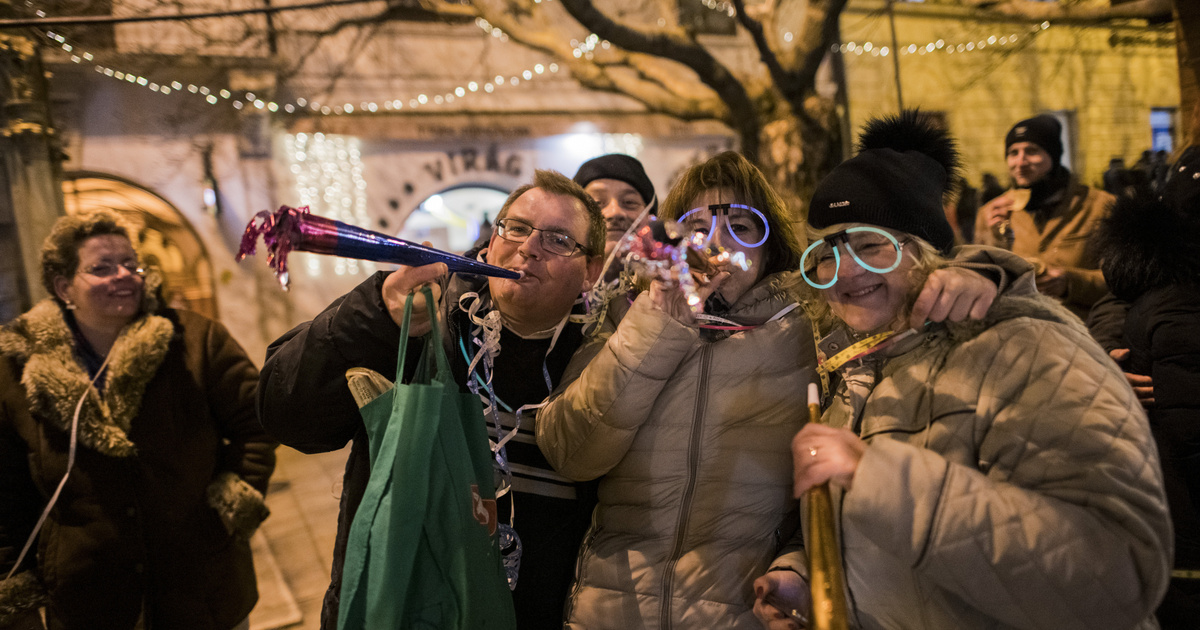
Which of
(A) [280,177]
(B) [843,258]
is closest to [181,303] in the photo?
(A) [280,177]

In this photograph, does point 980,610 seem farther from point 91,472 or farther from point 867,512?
point 91,472

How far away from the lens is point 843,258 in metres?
1.65

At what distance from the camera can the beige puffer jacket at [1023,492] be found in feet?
4.03

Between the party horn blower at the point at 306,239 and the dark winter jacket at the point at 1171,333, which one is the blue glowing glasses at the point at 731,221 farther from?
the dark winter jacket at the point at 1171,333

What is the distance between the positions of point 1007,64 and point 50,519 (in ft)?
40.0

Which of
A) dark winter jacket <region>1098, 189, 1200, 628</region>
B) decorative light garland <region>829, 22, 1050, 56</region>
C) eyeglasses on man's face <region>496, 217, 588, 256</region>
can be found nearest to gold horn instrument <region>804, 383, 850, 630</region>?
eyeglasses on man's face <region>496, 217, 588, 256</region>

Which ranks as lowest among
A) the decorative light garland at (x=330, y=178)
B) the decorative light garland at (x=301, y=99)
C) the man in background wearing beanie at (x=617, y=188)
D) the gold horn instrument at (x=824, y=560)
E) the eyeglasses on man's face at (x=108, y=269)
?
the gold horn instrument at (x=824, y=560)

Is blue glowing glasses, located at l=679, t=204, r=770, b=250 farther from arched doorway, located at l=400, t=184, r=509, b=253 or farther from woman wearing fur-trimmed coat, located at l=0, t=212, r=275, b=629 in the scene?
arched doorway, located at l=400, t=184, r=509, b=253

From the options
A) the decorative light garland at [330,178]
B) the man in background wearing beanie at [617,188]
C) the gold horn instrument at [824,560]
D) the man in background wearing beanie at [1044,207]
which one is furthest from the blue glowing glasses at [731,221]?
the decorative light garland at [330,178]

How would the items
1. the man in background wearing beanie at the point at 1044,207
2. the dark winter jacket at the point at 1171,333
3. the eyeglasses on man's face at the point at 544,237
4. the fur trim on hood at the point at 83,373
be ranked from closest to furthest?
the eyeglasses on man's face at the point at 544,237
the dark winter jacket at the point at 1171,333
the fur trim on hood at the point at 83,373
the man in background wearing beanie at the point at 1044,207

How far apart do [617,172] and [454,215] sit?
22.7 ft

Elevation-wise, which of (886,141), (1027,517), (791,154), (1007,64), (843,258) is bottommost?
(1027,517)

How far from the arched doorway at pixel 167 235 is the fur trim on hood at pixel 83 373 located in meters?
6.33

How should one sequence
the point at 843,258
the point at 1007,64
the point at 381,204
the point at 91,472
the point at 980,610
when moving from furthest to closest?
the point at 1007,64 → the point at 381,204 → the point at 91,472 → the point at 843,258 → the point at 980,610
